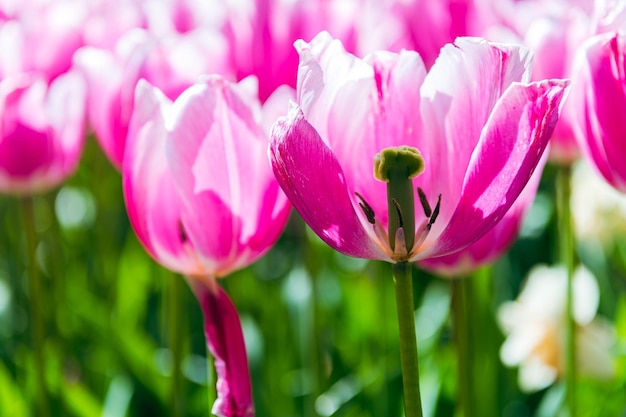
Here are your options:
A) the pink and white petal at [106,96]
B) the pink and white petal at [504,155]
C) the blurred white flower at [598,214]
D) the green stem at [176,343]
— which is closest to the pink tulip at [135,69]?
the pink and white petal at [106,96]

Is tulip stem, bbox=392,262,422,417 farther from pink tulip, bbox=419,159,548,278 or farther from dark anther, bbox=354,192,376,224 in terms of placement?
pink tulip, bbox=419,159,548,278

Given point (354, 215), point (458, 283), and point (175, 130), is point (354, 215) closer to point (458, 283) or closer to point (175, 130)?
point (175, 130)

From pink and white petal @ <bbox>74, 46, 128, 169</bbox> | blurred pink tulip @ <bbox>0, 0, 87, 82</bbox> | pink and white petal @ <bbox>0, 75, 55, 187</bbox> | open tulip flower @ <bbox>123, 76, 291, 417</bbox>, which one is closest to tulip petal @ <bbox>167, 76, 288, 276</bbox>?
open tulip flower @ <bbox>123, 76, 291, 417</bbox>

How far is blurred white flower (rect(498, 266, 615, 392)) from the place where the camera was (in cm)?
124

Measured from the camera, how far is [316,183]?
56 centimetres

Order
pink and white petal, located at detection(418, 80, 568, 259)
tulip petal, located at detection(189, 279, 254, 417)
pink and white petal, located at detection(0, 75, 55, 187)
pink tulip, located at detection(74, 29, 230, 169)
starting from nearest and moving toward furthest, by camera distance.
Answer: pink and white petal, located at detection(418, 80, 568, 259)
tulip petal, located at detection(189, 279, 254, 417)
pink tulip, located at detection(74, 29, 230, 169)
pink and white petal, located at detection(0, 75, 55, 187)

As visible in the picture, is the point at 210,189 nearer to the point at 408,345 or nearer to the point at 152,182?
the point at 152,182

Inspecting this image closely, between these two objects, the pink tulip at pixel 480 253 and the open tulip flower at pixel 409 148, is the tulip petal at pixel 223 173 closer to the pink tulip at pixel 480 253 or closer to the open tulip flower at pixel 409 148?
the open tulip flower at pixel 409 148

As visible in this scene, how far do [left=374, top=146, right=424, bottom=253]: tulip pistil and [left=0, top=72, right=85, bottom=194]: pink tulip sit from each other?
1.77ft

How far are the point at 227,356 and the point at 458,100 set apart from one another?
24 centimetres

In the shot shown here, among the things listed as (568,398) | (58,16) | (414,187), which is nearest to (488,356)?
(568,398)

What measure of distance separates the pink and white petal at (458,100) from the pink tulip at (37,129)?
53 centimetres

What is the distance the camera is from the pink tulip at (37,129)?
3.32ft

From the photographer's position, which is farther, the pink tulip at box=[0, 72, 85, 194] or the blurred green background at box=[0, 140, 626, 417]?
the blurred green background at box=[0, 140, 626, 417]
